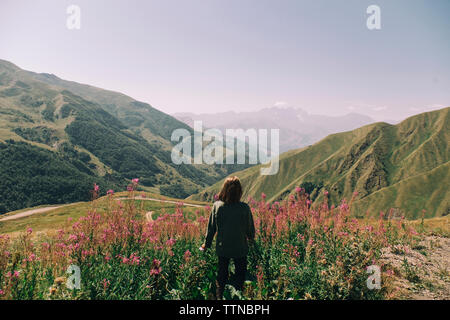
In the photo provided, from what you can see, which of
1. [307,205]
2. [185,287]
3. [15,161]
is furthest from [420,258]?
[15,161]

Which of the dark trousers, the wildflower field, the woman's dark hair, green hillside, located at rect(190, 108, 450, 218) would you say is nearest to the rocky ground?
the wildflower field

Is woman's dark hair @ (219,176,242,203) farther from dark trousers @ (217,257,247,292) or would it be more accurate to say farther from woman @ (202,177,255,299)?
dark trousers @ (217,257,247,292)

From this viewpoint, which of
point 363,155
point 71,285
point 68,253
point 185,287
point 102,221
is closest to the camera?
point 71,285

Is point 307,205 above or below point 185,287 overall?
above

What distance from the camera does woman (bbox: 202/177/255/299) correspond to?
497cm

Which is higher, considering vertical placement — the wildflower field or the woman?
the woman

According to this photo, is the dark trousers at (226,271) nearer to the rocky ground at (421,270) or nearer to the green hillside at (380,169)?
the rocky ground at (421,270)

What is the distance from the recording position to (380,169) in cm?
Answer: 15250

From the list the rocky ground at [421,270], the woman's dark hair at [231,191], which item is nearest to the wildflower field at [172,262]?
the rocky ground at [421,270]

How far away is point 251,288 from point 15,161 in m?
218

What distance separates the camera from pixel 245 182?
639 ft

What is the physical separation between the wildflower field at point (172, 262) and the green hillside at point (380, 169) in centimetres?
11469

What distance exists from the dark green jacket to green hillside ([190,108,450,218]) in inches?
4595

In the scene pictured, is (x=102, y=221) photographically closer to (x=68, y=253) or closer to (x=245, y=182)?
(x=68, y=253)
